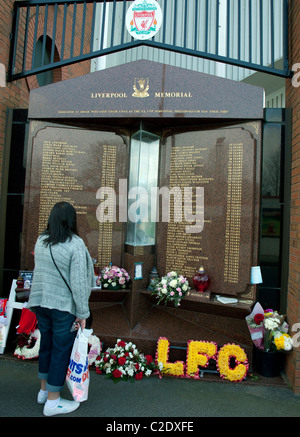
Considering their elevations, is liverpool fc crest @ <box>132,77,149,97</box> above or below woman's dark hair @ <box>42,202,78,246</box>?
above

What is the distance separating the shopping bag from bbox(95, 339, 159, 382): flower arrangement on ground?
725 millimetres

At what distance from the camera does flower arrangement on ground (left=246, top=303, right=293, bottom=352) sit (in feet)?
11.4

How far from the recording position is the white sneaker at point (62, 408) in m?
2.76

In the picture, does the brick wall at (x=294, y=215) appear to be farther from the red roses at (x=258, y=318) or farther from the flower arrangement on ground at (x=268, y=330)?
the red roses at (x=258, y=318)

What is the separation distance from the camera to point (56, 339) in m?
2.71

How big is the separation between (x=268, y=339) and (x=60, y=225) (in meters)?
2.73

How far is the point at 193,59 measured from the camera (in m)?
7.95

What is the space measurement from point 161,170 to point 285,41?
7.54 feet

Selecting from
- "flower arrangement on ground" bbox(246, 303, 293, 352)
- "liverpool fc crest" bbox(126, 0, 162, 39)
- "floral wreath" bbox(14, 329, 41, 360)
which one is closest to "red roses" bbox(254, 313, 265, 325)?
"flower arrangement on ground" bbox(246, 303, 293, 352)

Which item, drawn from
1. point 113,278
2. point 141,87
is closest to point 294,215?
point 113,278

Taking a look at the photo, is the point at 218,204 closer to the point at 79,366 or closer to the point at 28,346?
the point at 79,366

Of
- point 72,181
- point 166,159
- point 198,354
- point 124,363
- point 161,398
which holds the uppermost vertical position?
point 166,159

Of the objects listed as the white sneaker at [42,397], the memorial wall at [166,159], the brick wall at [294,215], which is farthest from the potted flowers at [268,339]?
the white sneaker at [42,397]
